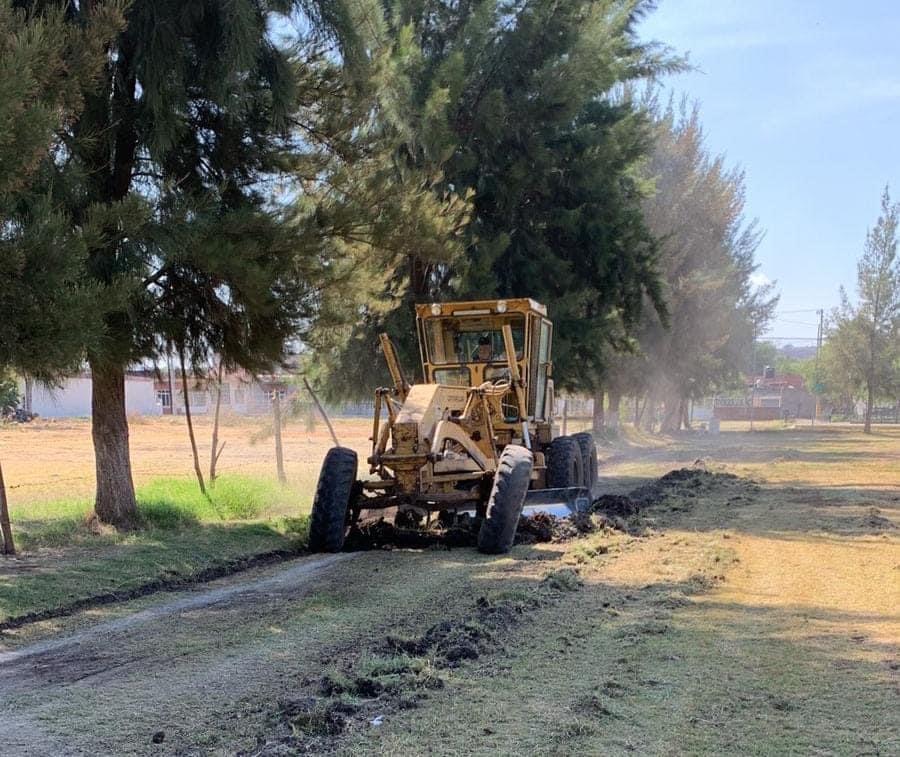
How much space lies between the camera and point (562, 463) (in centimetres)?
1423

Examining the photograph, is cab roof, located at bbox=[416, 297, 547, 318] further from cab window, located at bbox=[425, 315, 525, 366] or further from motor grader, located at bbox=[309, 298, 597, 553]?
cab window, located at bbox=[425, 315, 525, 366]

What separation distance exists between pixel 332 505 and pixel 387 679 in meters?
5.44

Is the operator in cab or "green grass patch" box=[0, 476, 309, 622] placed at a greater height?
the operator in cab

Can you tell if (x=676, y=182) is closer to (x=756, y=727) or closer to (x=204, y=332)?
(x=204, y=332)

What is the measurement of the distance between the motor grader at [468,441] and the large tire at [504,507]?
1cm

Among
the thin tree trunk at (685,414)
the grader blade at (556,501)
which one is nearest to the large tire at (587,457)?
the grader blade at (556,501)

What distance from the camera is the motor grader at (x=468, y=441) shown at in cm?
1104

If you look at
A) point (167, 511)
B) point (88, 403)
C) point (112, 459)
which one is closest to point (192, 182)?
point (112, 459)

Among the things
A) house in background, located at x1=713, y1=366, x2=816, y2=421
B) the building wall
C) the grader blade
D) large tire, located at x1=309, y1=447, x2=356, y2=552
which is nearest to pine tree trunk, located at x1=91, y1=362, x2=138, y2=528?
large tire, located at x1=309, y1=447, x2=356, y2=552

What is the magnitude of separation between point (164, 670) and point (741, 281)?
39786 millimetres

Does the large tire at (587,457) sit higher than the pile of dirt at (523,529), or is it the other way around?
the large tire at (587,457)

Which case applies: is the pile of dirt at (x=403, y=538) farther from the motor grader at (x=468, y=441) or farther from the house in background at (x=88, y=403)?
the house in background at (x=88, y=403)

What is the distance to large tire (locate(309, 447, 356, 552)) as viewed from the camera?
36.8ft

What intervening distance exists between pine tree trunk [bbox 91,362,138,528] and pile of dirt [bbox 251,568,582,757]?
588 cm
